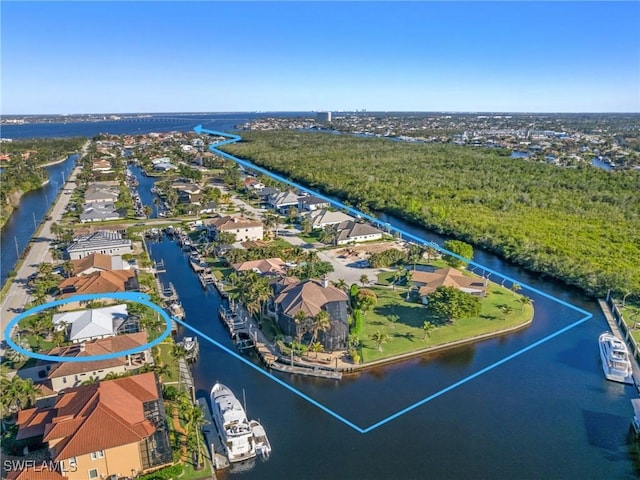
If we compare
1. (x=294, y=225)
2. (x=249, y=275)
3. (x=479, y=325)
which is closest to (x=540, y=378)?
(x=479, y=325)

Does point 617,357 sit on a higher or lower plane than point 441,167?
lower

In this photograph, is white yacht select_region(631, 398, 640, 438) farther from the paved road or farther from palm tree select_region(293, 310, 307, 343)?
the paved road

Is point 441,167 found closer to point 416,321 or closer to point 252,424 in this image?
point 416,321

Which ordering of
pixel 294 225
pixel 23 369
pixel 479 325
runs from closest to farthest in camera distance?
pixel 23 369 < pixel 479 325 < pixel 294 225

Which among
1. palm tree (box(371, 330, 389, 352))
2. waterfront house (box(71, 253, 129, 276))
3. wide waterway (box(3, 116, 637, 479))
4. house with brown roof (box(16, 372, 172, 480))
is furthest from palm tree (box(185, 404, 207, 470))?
waterfront house (box(71, 253, 129, 276))

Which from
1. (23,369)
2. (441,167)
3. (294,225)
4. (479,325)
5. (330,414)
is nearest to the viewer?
(330,414)

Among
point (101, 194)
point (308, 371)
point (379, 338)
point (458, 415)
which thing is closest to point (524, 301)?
point (379, 338)

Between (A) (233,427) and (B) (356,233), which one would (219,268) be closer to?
(B) (356,233)
